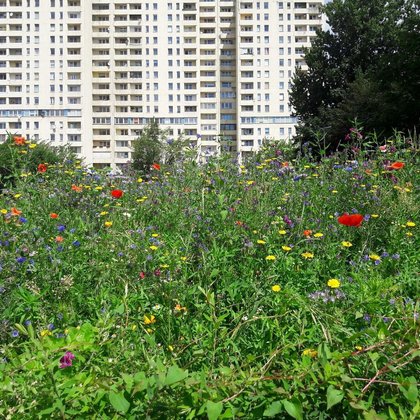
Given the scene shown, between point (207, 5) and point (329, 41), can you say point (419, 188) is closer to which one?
point (329, 41)

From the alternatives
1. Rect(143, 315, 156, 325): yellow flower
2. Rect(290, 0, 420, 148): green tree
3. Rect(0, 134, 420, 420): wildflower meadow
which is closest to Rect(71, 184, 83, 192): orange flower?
Rect(0, 134, 420, 420): wildflower meadow

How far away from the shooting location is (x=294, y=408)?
1.15 meters

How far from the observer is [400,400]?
1.26m

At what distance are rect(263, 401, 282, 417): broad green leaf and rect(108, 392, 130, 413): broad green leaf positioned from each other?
0.33m

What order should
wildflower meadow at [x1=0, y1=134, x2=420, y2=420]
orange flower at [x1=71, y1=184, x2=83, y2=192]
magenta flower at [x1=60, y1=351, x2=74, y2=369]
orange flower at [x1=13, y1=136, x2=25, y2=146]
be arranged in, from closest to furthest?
wildflower meadow at [x1=0, y1=134, x2=420, y2=420] < magenta flower at [x1=60, y1=351, x2=74, y2=369] < orange flower at [x1=71, y1=184, x2=83, y2=192] < orange flower at [x1=13, y1=136, x2=25, y2=146]

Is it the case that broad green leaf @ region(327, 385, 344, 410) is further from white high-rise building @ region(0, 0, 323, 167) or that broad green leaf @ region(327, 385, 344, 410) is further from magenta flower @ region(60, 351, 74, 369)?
white high-rise building @ region(0, 0, 323, 167)

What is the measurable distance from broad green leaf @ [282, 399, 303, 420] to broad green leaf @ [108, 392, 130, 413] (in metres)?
0.37

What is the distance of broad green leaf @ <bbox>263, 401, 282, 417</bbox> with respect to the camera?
1170 mm

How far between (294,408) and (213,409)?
0.64 ft

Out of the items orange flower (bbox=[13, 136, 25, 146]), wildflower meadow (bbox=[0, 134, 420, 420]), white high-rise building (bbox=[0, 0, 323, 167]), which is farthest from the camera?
white high-rise building (bbox=[0, 0, 323, 167])

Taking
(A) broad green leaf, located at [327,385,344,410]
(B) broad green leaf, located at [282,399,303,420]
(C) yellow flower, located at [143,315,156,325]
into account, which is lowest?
(C) yellow flower, located at [143,315,156,325]

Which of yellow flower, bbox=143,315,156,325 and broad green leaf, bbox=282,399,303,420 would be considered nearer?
broad green leaf, bbox=282,399,303,420

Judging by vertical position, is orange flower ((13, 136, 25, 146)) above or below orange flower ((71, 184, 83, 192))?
above

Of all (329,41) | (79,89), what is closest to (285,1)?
(79,89)
